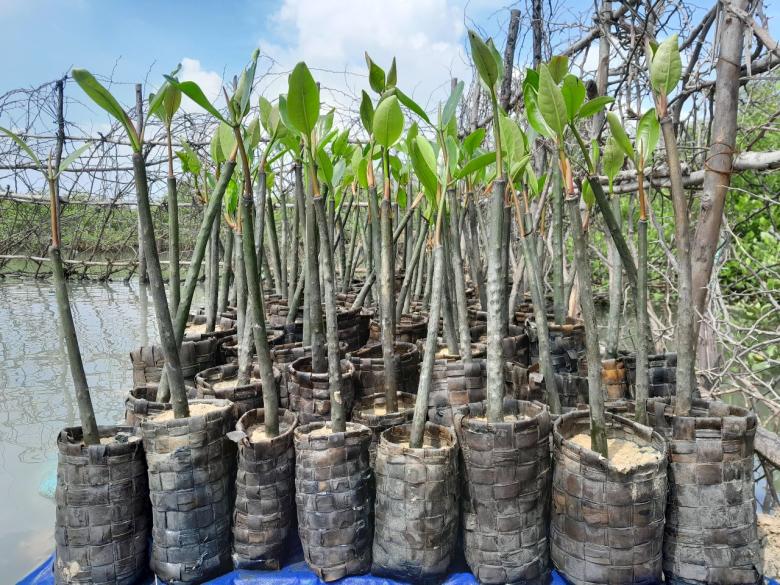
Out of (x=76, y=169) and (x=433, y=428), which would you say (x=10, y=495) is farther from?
(x=76, y=169)

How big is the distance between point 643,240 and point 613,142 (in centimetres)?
23

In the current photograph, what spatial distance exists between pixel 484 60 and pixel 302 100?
13.5 inches

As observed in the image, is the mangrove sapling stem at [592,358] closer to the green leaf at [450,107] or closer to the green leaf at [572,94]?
the green leaf at [572,94]

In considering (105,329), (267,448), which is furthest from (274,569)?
(105,329)

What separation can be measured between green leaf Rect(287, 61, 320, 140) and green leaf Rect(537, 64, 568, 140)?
1.35ft

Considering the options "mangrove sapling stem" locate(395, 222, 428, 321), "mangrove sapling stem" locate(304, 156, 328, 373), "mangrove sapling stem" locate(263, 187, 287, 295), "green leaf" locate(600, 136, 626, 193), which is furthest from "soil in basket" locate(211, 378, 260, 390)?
"green leaf" locate(600, 136, 626, 193)

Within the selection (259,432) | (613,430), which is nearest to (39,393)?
(259,432)

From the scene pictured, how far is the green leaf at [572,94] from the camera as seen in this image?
0.92 meters

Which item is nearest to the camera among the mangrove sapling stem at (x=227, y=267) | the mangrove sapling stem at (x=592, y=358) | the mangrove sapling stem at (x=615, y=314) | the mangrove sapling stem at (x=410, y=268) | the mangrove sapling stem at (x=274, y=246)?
the mangrove sapling stem at (x=592, y=358)

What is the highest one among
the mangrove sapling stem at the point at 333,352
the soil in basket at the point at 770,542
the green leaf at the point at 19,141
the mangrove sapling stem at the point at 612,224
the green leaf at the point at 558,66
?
the green leaf at the point at 558,66

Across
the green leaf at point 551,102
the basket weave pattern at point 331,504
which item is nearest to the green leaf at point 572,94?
the green leaf at point 551,102

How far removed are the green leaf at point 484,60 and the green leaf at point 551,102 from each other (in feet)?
0.31

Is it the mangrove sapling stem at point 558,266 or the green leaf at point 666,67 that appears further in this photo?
the mangrove sapling stem at point 558,266

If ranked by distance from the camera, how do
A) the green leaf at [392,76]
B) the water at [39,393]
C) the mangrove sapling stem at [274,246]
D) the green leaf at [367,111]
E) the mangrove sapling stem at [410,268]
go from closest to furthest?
the green leaf at [367,111], the green leaf at [392,76], the water at [39,393], the mangrove sapling stem at [410,268], the mangrove sapling stem at [274,246]
